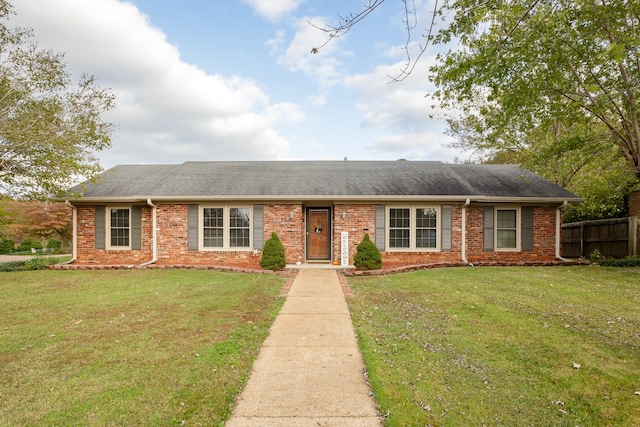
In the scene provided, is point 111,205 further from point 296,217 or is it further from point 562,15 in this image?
point 562,15

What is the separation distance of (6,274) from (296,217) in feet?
30.4

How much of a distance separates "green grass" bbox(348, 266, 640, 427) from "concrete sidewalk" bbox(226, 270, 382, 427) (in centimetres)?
20

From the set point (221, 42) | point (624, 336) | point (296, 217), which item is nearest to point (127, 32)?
point (221, 42)

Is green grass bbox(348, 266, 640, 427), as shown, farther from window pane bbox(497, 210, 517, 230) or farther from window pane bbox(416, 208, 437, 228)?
window pane bbox(497, 210, 517, 230)

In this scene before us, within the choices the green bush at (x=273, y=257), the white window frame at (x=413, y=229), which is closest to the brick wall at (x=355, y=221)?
the white window frame at (x=413, y=229)

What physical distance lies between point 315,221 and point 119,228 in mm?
7219

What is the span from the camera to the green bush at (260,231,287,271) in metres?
10.8

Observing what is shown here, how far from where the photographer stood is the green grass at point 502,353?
2.85 meters

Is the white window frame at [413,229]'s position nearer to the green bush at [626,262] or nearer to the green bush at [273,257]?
the green bush at [273,257]

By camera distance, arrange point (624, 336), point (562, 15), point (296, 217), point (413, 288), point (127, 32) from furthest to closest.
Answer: point (296, 217), point (127, 32), point (562, 15), point (413, 288), point (624, 336)

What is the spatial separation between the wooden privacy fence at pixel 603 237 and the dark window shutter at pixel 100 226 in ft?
62.5

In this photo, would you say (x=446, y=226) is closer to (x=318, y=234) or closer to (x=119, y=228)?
(x=318, y=234)

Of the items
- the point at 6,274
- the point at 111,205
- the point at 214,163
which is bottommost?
the point at 6,274

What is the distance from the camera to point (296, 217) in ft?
40.3
